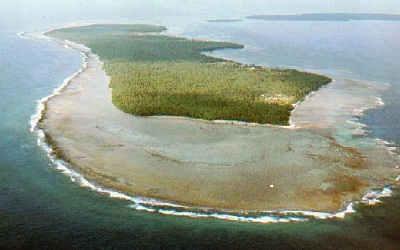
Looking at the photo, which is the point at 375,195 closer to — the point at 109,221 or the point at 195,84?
the point at 109,221

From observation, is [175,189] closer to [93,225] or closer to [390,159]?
[93,225]

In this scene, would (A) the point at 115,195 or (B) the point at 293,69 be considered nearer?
(A) the point at 115,195

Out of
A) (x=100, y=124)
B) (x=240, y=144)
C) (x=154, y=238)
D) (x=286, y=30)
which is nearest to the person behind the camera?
(x=154, y=238)

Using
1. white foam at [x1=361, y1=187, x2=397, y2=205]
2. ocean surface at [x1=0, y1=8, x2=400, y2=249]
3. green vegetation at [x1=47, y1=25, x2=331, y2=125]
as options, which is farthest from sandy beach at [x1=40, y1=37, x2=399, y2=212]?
green vegetation at [x1=47, y1=25, x2=331, y2=125]

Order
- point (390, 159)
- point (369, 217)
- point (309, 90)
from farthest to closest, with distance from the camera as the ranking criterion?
point (309, 90), point (390, 159), point (369, 217)

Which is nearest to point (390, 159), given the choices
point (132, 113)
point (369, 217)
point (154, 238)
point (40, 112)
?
point (369, 217)

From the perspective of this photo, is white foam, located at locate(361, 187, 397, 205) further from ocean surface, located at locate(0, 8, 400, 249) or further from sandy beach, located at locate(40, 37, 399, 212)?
sandy beach, located at locate(40, 37, 399, 212)
